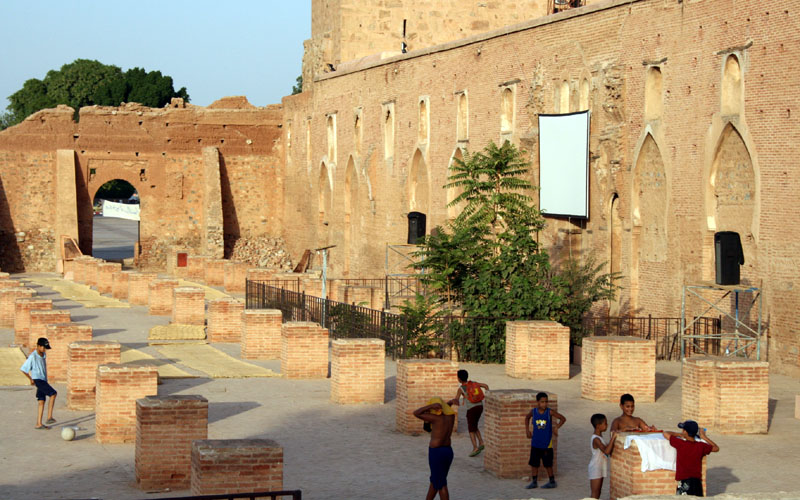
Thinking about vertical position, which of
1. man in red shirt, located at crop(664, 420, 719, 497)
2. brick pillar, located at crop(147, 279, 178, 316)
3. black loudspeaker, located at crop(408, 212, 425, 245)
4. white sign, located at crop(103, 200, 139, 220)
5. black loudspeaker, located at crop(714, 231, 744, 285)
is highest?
white sign, located at crop(103, 200, 139, 220)

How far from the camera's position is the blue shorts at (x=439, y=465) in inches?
421

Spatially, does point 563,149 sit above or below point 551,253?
above

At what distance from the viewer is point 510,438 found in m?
12.3

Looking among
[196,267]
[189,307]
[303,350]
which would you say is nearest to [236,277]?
[196,267]

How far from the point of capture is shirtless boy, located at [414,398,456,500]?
10695 millimetres

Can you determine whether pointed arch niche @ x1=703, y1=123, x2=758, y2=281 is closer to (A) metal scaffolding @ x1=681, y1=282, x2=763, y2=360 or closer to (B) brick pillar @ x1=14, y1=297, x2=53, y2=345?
(A) metal scaffolding @ x1=681, y1=282, x2=763, y2=360

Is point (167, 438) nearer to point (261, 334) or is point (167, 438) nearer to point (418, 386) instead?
point (418, 386)

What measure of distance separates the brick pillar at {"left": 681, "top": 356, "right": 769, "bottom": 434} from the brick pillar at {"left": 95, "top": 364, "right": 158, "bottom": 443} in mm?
6966

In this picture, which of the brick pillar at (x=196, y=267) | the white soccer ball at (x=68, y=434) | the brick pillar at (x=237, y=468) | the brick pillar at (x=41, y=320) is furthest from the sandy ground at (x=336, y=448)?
the brick pillar at (x=196, y=267)

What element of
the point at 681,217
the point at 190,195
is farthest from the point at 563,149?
the point at 190,195

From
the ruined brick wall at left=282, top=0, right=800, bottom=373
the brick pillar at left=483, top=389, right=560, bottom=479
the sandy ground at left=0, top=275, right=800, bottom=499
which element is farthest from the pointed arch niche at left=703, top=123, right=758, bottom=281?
the brick pillar at left=483, top=389, right=560, bottom=479

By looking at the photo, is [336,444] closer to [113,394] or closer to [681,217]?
[113,394]

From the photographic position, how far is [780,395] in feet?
60.0

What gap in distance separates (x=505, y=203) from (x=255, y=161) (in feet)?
78.6
